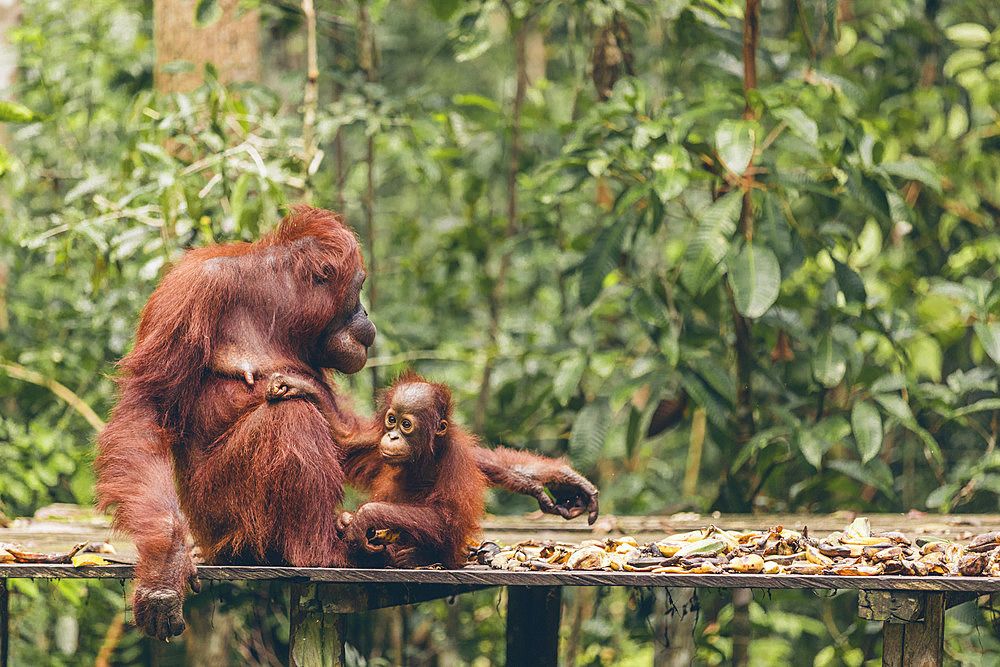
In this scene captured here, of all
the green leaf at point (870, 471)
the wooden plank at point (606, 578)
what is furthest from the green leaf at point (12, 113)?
the green leaf at point (870, 471)

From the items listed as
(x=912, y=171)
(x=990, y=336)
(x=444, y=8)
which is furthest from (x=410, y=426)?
(x=990, y=336)

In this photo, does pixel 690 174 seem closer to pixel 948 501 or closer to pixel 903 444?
pixel 948 501

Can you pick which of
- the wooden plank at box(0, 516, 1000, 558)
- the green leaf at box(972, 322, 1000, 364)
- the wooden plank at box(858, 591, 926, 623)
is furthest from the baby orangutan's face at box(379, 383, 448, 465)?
the green leaf at box(972, 322, 1000, 364)

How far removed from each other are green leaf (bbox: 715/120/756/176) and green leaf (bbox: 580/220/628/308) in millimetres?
695

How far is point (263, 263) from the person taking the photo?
9.57 ft

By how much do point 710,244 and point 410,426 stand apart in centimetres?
166

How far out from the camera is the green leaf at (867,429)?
3.95 metres

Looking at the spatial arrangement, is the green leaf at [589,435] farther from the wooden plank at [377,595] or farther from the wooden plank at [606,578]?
the wooden plank at [606,578]

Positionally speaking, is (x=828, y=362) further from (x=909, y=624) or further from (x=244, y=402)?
(x=244, y=402)

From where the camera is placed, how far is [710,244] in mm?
3971

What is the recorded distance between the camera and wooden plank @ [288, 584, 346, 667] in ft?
9.41

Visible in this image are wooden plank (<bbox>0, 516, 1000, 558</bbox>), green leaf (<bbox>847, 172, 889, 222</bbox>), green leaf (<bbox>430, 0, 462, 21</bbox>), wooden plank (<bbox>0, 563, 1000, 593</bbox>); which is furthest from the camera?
green leaf (<bbox>430, 0, 462, 21</bbox>)

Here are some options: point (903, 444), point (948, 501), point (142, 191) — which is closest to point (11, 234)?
point (142, 191)

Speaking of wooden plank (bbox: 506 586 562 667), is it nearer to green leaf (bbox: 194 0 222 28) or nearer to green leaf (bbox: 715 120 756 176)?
green leaf (bbox: 715 120 756 176)
